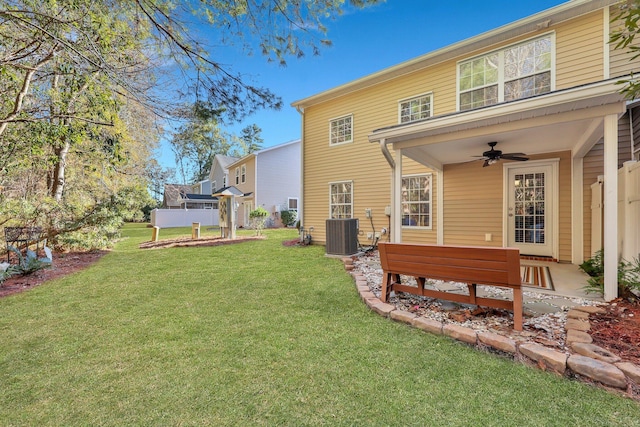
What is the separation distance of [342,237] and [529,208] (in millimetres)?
4283

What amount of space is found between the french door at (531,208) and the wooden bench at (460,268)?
14.2ft

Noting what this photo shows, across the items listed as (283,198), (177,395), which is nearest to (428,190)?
(177,395)

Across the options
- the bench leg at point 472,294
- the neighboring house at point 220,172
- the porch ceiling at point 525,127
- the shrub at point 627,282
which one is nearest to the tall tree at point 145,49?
the porch ceiling at point 525,127

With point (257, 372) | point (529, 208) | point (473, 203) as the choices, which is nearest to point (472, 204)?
point (473, 203)

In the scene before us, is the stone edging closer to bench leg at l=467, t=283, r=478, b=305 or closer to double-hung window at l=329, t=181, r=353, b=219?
bench leg at l=467, t=283, r=478, b=305

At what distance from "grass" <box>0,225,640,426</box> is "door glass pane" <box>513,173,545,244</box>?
4980mm

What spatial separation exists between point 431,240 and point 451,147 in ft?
9.69

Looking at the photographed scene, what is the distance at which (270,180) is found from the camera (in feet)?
62.6

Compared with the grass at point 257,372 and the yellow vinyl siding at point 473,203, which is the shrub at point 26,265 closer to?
the grass at point 257,372

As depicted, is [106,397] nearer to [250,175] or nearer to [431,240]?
[431,240]

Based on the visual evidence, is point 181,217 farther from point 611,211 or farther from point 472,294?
point 611,211

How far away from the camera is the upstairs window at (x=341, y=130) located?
29.7ft

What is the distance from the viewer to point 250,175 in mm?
19062

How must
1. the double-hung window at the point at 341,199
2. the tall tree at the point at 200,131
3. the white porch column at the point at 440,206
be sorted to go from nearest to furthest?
the tall tree at the point at 200,131 → the white porch column at the point at 440,206 → the double-hung window at the point at 341,199
